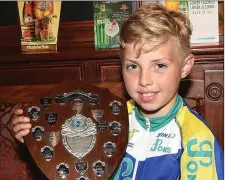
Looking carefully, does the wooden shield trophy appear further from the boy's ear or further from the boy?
the boy's ear

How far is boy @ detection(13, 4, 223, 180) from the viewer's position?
127 centimetres

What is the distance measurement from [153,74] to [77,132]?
0.34 metres

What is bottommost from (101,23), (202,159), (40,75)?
(202,159)

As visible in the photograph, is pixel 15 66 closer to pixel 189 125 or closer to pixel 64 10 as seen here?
pixel 64 10

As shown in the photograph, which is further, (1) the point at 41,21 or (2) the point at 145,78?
(1) the point at 41,21

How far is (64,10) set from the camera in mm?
1852

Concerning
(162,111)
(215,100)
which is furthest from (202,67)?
(162,111)

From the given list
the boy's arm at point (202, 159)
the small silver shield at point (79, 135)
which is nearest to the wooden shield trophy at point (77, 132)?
the small silver shield at point (79, 135)

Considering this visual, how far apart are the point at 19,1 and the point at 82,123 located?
2.32ft

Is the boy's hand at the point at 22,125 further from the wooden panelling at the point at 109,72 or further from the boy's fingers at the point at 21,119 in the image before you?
the wooden panelling at the point at 109,72

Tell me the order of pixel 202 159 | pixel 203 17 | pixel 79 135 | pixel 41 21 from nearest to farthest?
pixel 202 159
pixel 79 135
pixel 203 17
pixel 41 21

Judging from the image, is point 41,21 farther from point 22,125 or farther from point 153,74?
point 153,74

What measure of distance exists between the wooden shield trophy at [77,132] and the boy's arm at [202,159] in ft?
0.71

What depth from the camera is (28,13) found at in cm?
178
